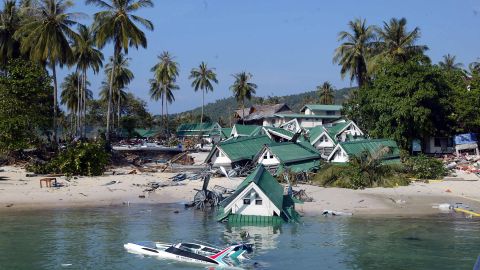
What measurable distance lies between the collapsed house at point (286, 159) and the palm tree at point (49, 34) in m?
24.5

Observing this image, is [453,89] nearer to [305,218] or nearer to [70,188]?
[305,218]

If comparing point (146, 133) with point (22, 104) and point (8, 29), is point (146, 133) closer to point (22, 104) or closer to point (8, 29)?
point (8, 29)

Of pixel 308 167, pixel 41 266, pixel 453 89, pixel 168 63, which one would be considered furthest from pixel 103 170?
pixel 168 63

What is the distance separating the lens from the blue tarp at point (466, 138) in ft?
196

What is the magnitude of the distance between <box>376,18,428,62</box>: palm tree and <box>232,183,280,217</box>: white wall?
137 feet

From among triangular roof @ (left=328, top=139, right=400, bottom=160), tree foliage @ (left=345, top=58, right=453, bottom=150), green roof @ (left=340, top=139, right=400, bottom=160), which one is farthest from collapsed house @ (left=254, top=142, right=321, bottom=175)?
tree foliage @ (left=345, top=58, right=453, bottom=150)

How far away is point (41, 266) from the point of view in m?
22.1

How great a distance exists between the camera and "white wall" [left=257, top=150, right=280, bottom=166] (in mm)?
49281

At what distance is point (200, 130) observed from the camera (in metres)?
102

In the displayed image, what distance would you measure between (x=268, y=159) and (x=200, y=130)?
53683mm

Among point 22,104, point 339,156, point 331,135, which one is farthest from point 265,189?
point 331,135

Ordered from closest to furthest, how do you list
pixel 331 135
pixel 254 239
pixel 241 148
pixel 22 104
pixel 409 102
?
pixel 254 239 < pixel 241 148 < pixel 22 104 < pixel 409 102 < pixel 331 135

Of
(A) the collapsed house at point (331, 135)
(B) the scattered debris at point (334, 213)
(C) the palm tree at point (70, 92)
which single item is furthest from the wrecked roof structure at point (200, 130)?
(B) the scattered debris at point (334, 213)

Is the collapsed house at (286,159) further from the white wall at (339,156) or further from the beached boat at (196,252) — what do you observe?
the beached boat at (196,252)
